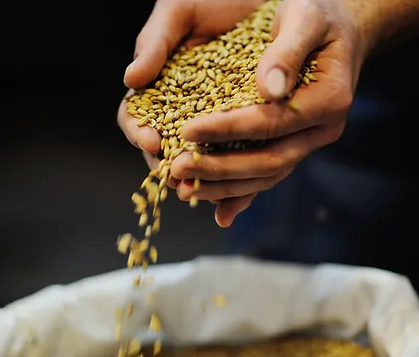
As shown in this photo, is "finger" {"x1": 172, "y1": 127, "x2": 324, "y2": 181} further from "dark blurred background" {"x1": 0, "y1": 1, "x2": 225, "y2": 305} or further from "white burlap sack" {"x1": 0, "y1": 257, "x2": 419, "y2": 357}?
"dark blurred background" {"x1": 0, "y1": 1, "x2": 225, "y2": 305}

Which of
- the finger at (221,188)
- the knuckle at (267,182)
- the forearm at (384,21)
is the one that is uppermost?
the forearm at (384,21)

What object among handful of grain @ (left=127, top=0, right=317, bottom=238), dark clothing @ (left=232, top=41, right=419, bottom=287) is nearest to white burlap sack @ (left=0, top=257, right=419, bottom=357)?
dark clothing @ (left=232, top=41, right=419, bottom=287)

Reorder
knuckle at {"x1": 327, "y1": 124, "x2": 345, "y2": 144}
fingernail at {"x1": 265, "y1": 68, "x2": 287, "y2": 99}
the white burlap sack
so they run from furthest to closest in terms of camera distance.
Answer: the white burlap sack < knuckle at {"x1": 327, "y1": 124, "x2": 345, "y2": 144} < fingernail at {"x1": 265, "y1": 68, "x2": 287, "y2": 99}

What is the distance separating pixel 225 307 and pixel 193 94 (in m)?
0.36

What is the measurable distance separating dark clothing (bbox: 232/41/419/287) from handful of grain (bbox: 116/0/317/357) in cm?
21

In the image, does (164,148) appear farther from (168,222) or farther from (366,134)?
(168,222)

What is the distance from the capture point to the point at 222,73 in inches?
26.3

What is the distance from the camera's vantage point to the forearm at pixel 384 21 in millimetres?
712

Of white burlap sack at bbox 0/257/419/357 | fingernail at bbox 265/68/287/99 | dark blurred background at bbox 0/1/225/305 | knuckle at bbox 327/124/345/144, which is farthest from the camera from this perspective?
dark blurred background at bbox 0/1/225/305

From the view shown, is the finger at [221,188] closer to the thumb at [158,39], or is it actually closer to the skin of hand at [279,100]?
the skin of hand at [279,100]

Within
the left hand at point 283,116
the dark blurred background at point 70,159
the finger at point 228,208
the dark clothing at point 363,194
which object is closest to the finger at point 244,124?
the left hand at point 283,116

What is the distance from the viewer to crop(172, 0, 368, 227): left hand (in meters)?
0.56

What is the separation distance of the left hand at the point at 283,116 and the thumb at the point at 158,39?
126mm

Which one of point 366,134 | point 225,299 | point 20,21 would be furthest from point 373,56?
point 20,21
